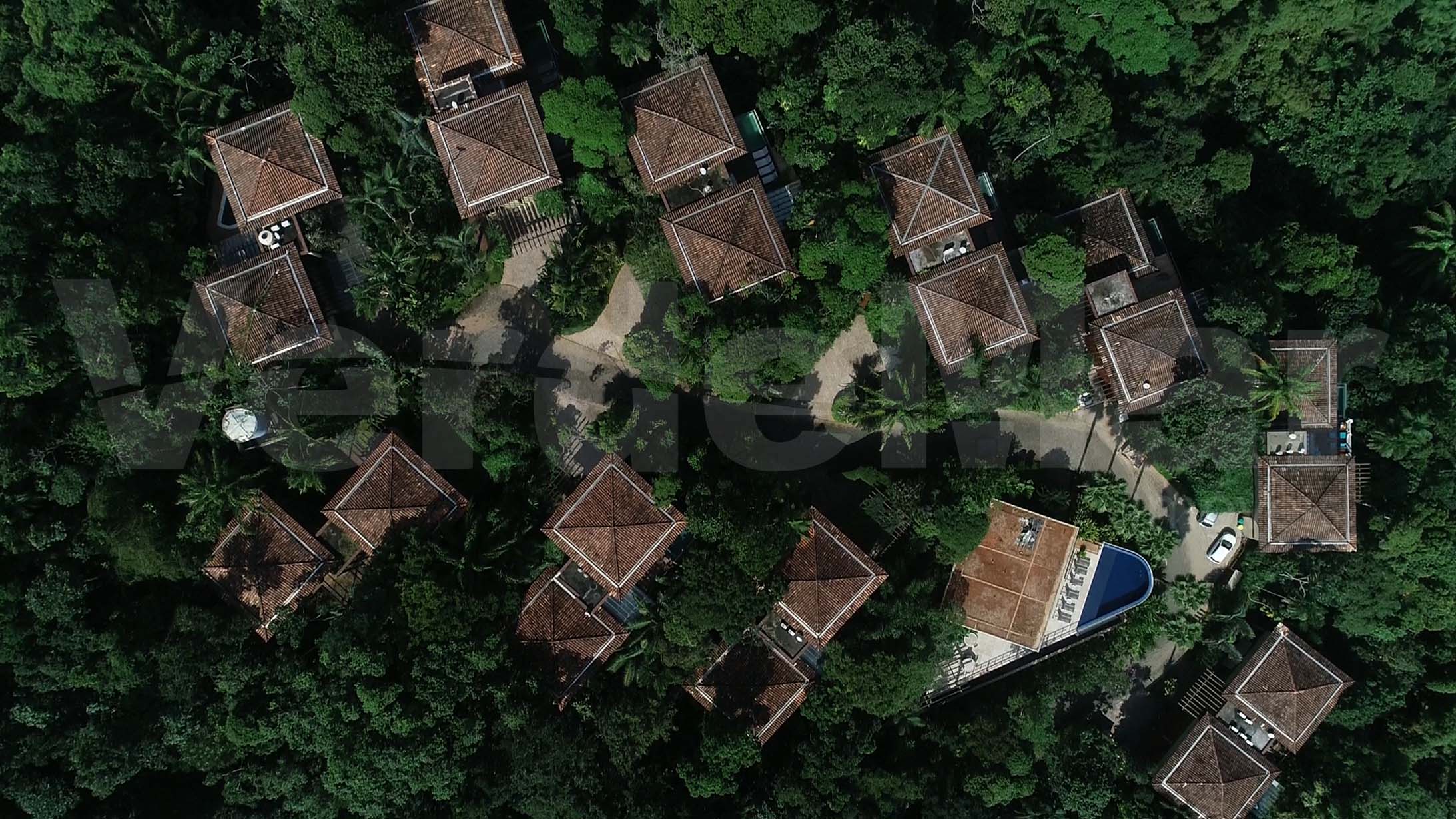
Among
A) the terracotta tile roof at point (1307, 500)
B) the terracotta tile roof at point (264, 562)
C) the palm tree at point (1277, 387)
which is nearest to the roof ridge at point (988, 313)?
the palm tree at point (1277, 387)

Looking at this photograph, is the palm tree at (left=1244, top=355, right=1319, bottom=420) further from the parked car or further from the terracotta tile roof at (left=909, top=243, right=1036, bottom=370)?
the terracotta tile roof at (left=909, top=243, right=1036, bottom=370)

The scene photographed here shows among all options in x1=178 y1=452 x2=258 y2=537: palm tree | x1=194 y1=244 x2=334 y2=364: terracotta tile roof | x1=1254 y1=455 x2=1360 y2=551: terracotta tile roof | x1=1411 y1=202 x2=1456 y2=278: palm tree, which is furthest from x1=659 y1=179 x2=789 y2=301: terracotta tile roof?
x1=1411 y1=202 x2=1456 y2=278: palm tree

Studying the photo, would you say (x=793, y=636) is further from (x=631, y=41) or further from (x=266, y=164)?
(x=266, y=164)

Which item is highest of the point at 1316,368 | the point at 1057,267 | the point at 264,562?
the point at 1057,267

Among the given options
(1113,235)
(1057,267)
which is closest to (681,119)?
(1057,267)

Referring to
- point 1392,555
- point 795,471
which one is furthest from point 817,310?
point 1392,555
